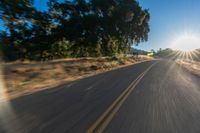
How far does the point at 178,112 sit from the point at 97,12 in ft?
96.5

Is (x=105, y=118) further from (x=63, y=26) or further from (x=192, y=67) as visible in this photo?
(x=192, y=67)

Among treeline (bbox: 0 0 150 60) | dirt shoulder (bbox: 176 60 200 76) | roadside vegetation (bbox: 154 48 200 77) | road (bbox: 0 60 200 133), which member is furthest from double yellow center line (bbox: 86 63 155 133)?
treeline (bbox: 0 0 150 60)

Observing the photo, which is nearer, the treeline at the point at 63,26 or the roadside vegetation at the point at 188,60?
the treeline at the point at 63,26

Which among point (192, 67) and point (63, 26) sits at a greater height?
point (63, 26)

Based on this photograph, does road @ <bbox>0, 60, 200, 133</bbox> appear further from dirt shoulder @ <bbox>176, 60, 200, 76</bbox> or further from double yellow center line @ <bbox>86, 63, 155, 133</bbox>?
dirt shoulder @ <bbox>176, 60, 200, 76</bbox>

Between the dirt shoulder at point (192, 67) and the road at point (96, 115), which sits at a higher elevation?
the road at point (96, 115)

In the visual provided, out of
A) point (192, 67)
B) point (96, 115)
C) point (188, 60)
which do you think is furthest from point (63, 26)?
point (188, 60)

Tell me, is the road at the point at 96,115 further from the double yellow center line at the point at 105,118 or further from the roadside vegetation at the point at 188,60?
the roadside vegetation at the point at 188,60

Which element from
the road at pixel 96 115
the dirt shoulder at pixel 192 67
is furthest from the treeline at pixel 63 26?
the road at pixel 96 115

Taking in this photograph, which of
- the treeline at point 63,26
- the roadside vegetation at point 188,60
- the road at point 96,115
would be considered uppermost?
the treeline at point 63,26

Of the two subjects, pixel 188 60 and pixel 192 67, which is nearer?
pixel 192 67

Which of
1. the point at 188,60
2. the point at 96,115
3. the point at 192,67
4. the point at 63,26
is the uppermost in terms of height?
the point at 63,26

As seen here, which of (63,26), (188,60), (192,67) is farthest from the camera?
(188,60)

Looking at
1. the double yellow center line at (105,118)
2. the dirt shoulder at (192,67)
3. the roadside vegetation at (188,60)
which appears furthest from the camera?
the roadside vegetation at (188,60)
